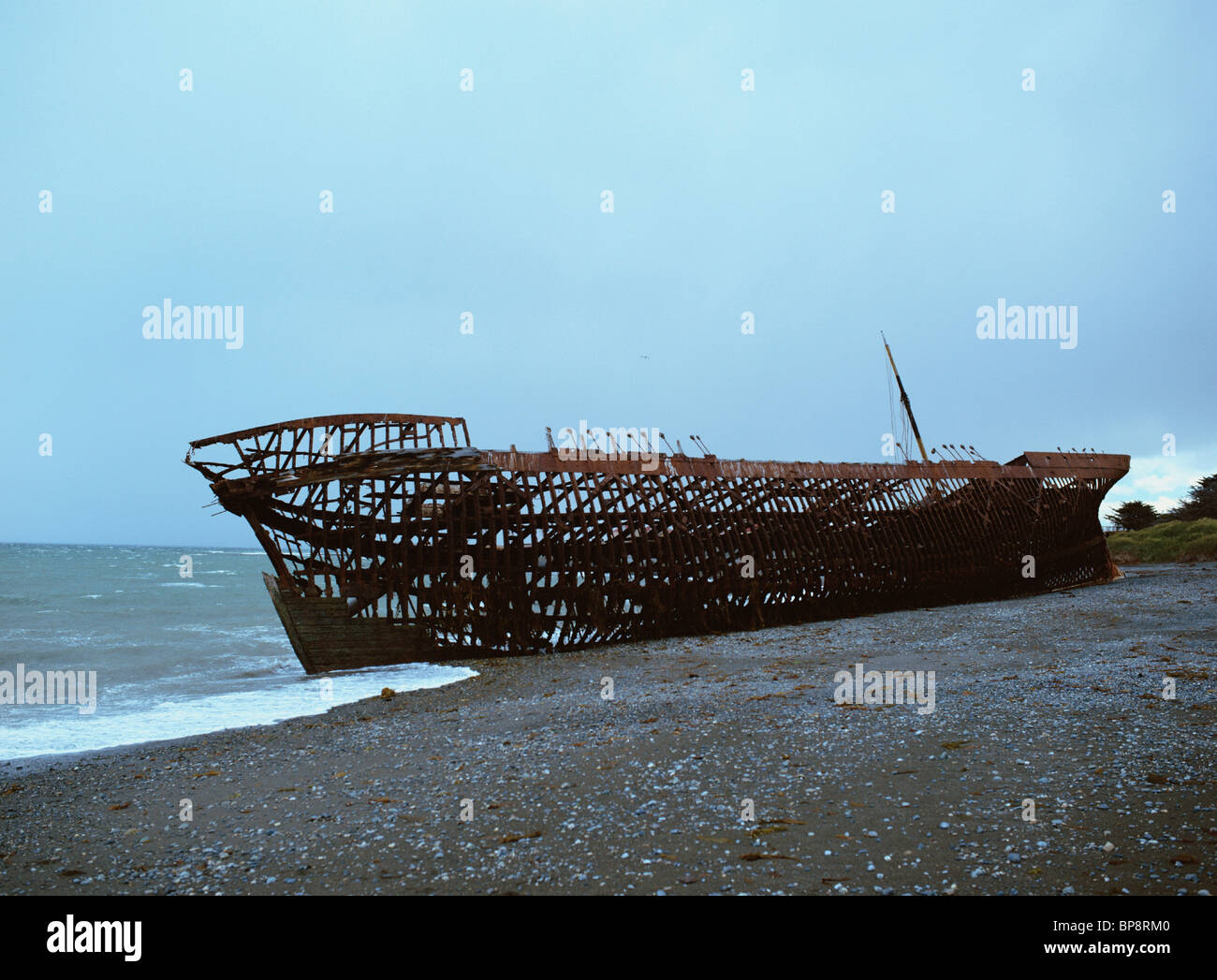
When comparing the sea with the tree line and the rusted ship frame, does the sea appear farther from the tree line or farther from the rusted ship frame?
the tree line

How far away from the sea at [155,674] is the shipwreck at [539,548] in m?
1.24

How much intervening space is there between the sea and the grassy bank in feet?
104

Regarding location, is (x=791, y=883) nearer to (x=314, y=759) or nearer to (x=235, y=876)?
(x=235, y=876)

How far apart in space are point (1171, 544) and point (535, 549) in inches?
1274

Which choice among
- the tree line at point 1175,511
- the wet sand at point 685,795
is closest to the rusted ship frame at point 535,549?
the wet sand at point 685,795

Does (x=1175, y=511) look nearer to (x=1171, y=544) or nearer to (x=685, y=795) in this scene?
(x=1171, y=544)

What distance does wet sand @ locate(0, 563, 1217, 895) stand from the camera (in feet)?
13.3

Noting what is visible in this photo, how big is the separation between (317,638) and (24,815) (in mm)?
7555

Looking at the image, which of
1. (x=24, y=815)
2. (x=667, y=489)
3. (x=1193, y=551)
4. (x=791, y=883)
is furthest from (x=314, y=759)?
(x=1193, y=551)

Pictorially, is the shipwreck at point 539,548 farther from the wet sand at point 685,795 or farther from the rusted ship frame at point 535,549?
the wet sand at point 685,795

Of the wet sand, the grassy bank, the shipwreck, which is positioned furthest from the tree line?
the wet sand

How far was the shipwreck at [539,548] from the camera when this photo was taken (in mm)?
13766

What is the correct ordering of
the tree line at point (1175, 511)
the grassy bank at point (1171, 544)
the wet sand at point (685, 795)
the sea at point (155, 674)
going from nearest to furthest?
the wet sand at point (685, 795) < the sea at point (155, 674) < the grassy bank at point (1171, 544) < the tree line at point (1175, 511)

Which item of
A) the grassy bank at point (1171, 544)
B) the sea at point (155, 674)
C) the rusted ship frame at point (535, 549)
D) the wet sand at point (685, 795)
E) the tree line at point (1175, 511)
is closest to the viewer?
Answer: the wet sand at point (685, 795)
